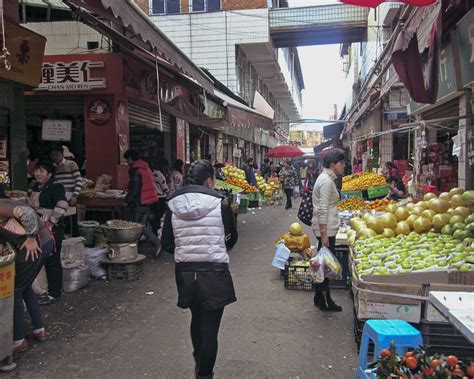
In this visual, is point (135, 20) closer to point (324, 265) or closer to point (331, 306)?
point (324, 265)

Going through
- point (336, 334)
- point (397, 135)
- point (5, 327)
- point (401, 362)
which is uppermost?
point (397, 135)

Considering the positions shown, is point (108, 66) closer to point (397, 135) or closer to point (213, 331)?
point (213, 331)

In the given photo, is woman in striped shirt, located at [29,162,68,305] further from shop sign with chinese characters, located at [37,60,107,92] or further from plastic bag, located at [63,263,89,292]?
shop sign with chinese characters, located at [37,60,107,92]

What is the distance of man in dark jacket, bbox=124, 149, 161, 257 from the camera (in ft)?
25.5

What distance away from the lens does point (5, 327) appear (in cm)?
368

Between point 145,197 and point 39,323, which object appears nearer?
point 39,323

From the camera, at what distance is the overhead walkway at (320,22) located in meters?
22.5

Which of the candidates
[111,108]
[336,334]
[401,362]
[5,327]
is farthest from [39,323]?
[111,108]

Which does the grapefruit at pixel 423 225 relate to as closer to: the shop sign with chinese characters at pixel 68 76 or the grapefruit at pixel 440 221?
the grapefruit at pixel 440 221

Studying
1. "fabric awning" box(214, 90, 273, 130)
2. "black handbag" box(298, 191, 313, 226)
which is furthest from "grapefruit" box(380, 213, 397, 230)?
"fabric awning" box(214, 90, 273, 130)

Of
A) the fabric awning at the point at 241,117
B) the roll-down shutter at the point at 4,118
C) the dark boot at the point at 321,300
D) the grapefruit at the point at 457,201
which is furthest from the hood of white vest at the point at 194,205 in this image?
the fabric awning at the point at 241,117

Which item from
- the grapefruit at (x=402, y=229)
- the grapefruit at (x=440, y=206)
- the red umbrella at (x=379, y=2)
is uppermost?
the red umbrella at (x=379, y=2)

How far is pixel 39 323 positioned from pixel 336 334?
2.98m

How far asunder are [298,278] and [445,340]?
2.52 m
